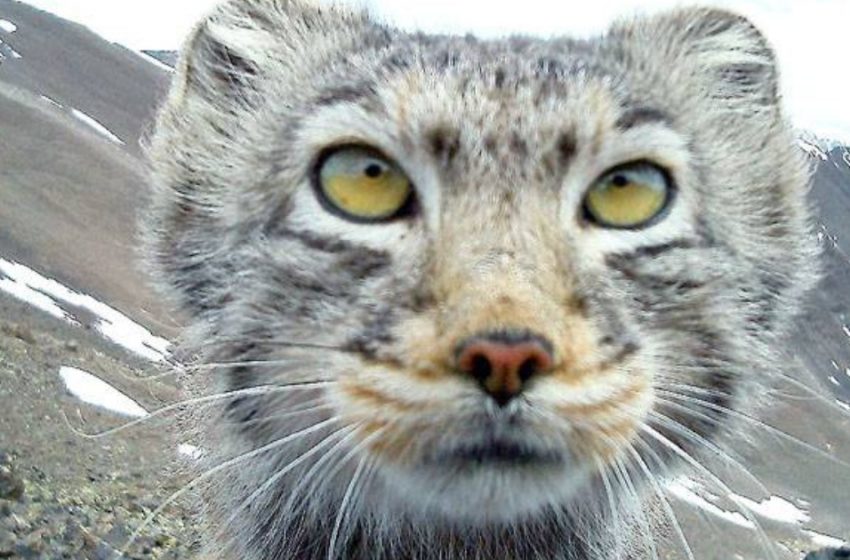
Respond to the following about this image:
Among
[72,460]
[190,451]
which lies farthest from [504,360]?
[72,460]

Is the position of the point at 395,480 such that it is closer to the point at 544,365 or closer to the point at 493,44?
the point at 544,365

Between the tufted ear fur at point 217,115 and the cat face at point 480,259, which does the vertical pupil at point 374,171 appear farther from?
the tufted ear fur at point 217,115

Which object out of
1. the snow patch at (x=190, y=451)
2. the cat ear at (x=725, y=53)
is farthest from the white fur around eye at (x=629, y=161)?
the snow patch at (x=190, y=451)

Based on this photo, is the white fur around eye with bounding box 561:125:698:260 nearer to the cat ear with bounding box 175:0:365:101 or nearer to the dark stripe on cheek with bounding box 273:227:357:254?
the dark stripe on cheek with bounding box 273:227:357:254

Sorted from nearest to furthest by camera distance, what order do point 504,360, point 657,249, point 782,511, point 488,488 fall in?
point 504,360
point 488,488
point 657,249
point 782,511

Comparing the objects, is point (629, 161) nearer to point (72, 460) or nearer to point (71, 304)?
point (72, 460)

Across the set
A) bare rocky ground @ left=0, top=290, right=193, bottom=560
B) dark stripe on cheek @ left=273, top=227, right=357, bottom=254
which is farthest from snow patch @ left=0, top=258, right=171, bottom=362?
dark stripe on cheek @ left=273, top=227, right=357, bottom=254

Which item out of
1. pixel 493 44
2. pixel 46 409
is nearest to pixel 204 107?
pixel 493 44

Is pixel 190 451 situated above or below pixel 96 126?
above
